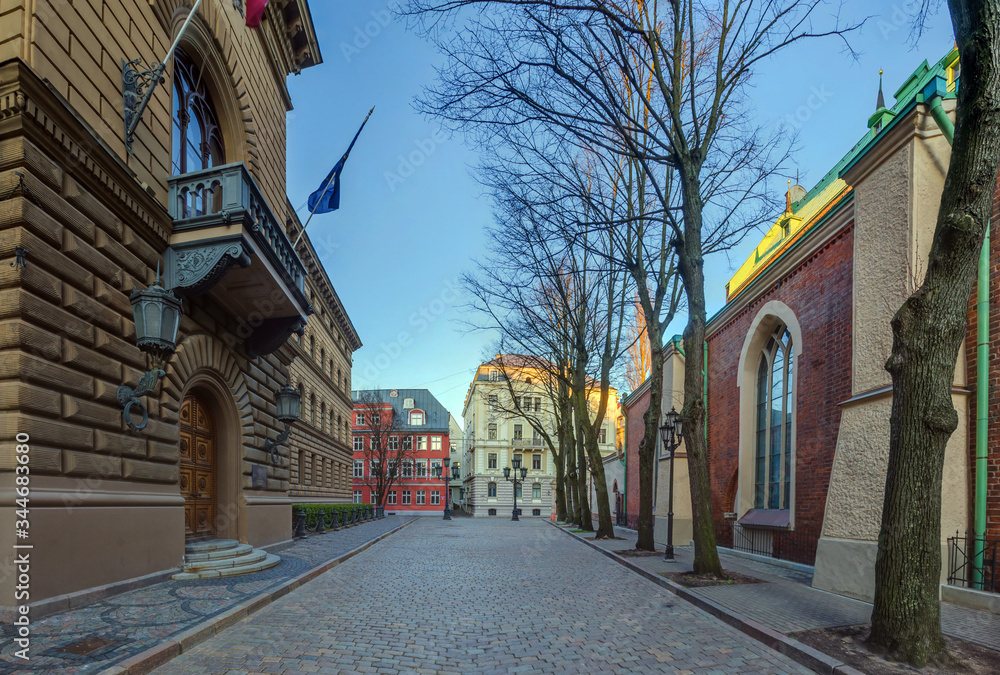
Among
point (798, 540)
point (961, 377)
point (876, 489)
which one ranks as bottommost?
point (798, 540)

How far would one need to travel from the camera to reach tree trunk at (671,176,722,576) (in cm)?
1091

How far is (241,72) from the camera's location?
533 inches

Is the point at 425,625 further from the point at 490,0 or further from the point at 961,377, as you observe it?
the point at 490,0

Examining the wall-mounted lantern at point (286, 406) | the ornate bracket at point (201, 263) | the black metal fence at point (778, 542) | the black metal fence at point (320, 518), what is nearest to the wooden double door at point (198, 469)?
the wall-mounted lantern at point (286, 406)

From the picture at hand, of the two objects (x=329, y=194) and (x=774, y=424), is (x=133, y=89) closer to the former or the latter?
(x=329, y=194)

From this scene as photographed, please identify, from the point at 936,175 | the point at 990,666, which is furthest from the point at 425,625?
the point at 936,175

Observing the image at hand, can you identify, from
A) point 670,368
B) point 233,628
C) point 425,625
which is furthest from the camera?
point 670,368

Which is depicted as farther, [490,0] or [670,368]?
[670,368]

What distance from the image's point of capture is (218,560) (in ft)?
35.1

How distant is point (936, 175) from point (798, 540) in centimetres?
705

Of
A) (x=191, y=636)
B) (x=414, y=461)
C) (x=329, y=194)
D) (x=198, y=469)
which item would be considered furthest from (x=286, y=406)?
(x=414, y=461)

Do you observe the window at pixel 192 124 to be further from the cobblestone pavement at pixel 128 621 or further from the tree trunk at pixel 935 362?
the tree trunk at pixel 935 362

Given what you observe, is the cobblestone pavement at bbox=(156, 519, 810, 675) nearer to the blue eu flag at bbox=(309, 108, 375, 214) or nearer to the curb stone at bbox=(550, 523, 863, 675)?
the curb stone at bbox=(550, 523, 863, 675)

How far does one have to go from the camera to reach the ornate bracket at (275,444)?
1462 cm
